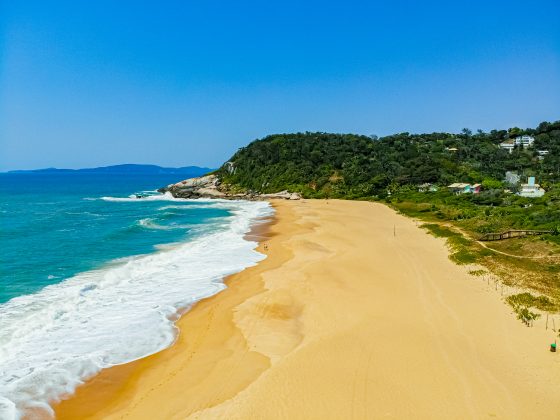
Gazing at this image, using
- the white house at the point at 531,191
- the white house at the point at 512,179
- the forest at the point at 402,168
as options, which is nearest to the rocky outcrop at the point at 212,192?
the forest at the point at 402,168

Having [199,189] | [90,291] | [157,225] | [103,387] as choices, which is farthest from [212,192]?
[103,387]

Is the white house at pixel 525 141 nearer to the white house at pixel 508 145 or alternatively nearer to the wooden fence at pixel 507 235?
the white house at pixel 508 145

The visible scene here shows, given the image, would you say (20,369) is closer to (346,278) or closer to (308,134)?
(346,278)

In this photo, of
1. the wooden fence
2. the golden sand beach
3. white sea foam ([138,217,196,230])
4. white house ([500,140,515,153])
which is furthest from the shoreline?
white house ([500,140,515,153])

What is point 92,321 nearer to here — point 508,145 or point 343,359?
point 343,359

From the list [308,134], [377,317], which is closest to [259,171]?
[308,134]

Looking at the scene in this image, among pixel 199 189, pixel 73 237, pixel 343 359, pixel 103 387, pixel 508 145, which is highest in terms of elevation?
pixel 508 145
